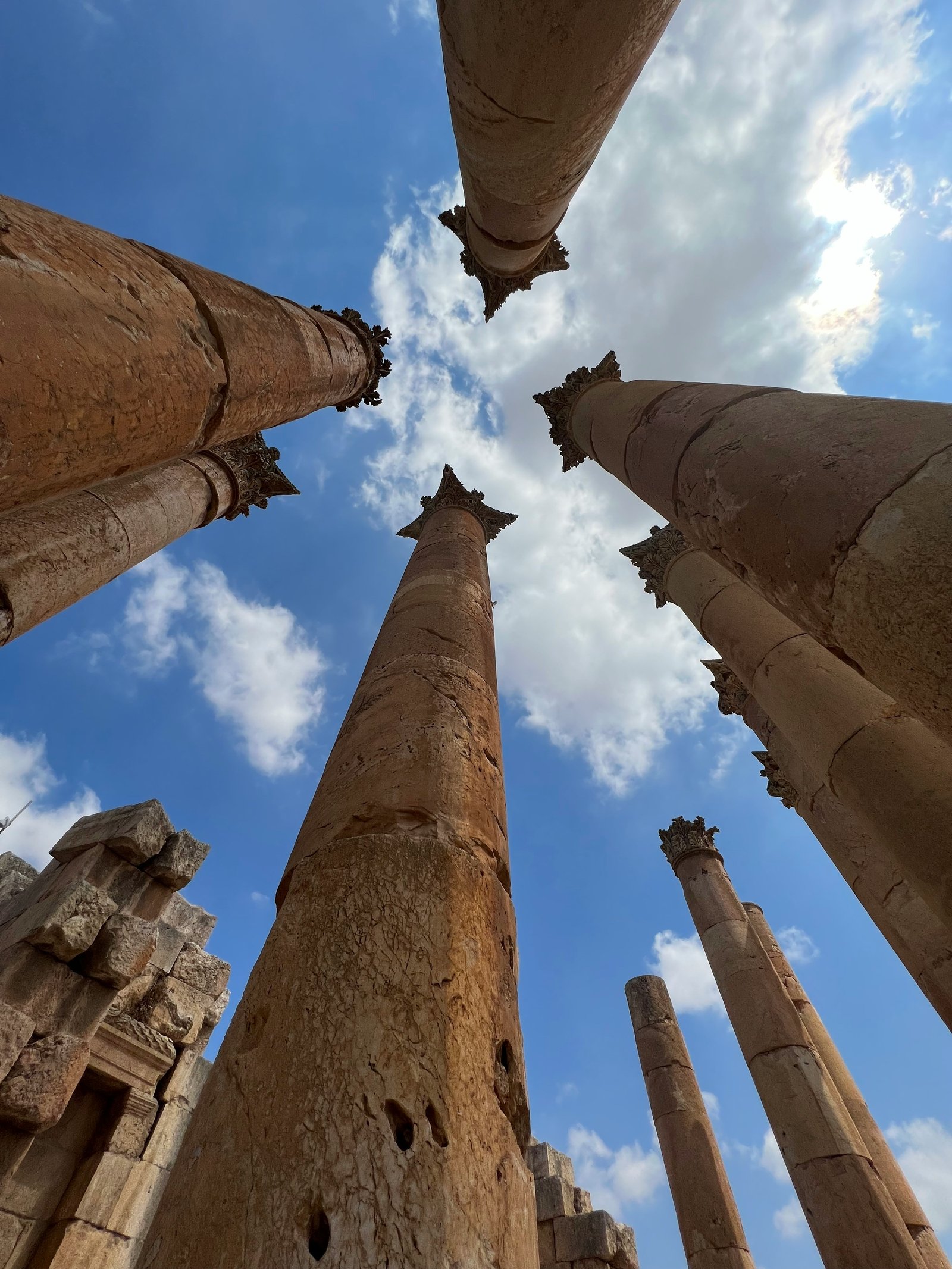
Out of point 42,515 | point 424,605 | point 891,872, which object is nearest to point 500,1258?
point 424,605

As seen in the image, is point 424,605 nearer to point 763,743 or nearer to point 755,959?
point 763,743

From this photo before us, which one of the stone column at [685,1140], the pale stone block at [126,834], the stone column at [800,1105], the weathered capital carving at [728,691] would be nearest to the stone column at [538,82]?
the weathered capital carving at [728,691]

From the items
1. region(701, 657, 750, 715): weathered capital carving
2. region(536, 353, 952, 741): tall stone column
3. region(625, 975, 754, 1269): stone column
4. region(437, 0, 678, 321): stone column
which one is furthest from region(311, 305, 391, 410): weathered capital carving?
region(625, 975, 754, 1269): stone column

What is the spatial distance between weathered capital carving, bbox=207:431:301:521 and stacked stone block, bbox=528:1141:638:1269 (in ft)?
38.9

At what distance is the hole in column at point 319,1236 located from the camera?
175 centimetres

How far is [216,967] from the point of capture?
921 cm

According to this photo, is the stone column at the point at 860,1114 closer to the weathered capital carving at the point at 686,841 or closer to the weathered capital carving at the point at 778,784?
the weathered capital carving at the point at 686,841

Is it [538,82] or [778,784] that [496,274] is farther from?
[778,784]

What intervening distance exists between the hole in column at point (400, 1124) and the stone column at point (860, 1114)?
10.4 meters

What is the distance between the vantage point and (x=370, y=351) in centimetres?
769

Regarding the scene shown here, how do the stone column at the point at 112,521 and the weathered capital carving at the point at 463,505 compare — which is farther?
the weathered capital carving at the point at 463,505

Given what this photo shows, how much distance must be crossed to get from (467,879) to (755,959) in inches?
403

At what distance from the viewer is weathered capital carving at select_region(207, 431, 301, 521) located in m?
9.77

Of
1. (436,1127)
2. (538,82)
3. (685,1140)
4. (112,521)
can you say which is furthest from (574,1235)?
(538,82)
